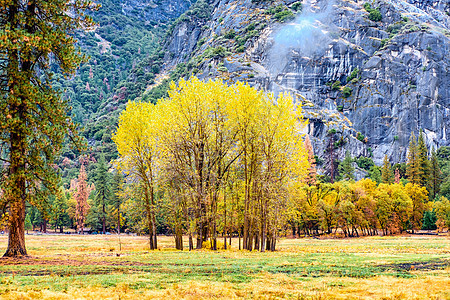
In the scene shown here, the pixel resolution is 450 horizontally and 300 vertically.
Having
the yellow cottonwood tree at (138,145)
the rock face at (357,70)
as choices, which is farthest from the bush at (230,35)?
the yellow cottonwood tree at (138,145)

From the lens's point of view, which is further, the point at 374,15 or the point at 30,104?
the point at 374,15

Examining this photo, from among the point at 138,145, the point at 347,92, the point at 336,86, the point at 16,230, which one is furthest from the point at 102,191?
the point at 336,86

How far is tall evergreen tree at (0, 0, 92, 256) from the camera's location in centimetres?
1980

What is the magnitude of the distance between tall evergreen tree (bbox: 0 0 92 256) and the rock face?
126 m

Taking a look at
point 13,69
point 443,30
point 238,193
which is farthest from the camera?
point 443,30

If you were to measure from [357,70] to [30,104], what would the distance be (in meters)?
159

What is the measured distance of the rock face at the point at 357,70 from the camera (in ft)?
480

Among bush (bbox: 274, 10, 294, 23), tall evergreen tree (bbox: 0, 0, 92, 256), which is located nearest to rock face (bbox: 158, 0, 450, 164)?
bush (bbox: 274, 10, 294, 23)

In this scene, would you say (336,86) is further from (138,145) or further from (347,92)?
(138,145)

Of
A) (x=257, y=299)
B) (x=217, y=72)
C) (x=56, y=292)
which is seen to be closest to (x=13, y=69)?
(x=56, y=292)

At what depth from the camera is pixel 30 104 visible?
19844 millimetres

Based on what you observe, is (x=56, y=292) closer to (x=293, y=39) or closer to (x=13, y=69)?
(x=13, y=69)

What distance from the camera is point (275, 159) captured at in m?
30.7

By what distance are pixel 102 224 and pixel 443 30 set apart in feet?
531
